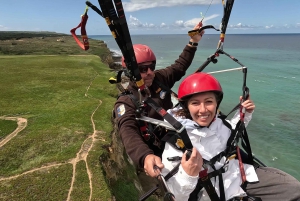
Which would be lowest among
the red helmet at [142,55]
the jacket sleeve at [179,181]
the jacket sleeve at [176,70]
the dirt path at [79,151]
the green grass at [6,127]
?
the dirt path at [79,151]

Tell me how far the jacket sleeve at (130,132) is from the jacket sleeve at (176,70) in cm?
155

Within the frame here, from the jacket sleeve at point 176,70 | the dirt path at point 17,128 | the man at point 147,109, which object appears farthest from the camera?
the dirt path at point 17,128

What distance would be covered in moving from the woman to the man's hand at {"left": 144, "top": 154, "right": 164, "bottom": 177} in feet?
1.07

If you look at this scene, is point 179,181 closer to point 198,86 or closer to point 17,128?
point 198,86

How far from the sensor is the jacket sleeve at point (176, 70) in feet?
19.0

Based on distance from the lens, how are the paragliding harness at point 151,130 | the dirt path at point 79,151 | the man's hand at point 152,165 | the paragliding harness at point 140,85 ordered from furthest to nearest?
the dirt path at point 79,151, the paragliding harness at point 151,130, the man's hand at point 152,165, the paragliding harness at point 140,85

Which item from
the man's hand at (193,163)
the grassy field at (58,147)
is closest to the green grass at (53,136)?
the grassy field at (58,147)

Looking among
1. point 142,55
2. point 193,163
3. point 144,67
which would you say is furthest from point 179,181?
point 142,55

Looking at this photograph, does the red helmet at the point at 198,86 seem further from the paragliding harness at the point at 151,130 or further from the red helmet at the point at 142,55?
the red helmet at the point at 142,55

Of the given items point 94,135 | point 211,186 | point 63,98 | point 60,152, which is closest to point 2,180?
point 60,152

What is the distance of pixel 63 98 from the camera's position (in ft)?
55.9

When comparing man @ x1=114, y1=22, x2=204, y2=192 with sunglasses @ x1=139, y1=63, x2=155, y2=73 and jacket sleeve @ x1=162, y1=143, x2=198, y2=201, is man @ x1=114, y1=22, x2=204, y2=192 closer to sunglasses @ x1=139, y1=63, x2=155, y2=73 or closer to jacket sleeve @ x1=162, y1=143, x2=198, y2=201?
sunglasses @ x1=139, y1=63, x2=155, y2=73

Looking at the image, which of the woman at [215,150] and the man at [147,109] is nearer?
the man at [147,109]

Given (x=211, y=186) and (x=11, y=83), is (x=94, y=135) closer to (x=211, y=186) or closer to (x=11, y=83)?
(x=211, y=186)
